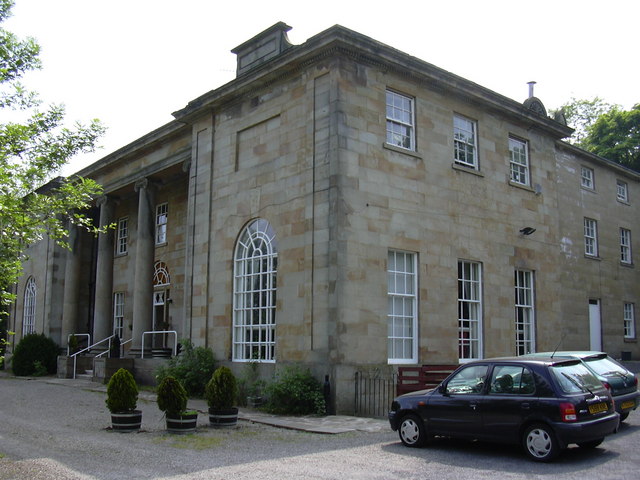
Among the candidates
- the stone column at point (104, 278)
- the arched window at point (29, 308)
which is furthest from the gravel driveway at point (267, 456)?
the arched window at point (29, 308)

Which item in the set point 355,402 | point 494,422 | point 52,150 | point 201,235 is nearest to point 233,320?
point 201,235

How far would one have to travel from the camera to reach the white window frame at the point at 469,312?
62.3 ft

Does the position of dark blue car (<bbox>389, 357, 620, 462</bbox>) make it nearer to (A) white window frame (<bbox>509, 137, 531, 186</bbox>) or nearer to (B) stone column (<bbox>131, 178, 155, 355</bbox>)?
(A) white window frame (<bbox>509, 137, 531, 186</bbox>)

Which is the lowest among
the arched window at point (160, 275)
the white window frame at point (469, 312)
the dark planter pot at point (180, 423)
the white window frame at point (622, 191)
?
the dark planter pot at point (180, 423)

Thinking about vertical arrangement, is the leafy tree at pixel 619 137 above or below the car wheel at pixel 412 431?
above

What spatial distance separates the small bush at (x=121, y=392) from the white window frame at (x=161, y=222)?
48.3ft

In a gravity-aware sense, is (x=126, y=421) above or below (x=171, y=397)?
below

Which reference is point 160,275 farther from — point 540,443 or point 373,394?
point 540,443

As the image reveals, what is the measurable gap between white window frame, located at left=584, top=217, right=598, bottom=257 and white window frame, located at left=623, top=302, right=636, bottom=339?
3260 millimetres

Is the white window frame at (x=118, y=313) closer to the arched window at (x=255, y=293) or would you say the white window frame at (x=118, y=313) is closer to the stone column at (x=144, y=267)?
the stone column at (x=144, y=267)

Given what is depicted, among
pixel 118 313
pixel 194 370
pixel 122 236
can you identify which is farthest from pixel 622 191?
pixel 118 313

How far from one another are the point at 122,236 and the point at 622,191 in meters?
23.4

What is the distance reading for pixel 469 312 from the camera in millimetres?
19250

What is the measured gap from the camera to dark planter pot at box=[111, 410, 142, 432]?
42.4ft
